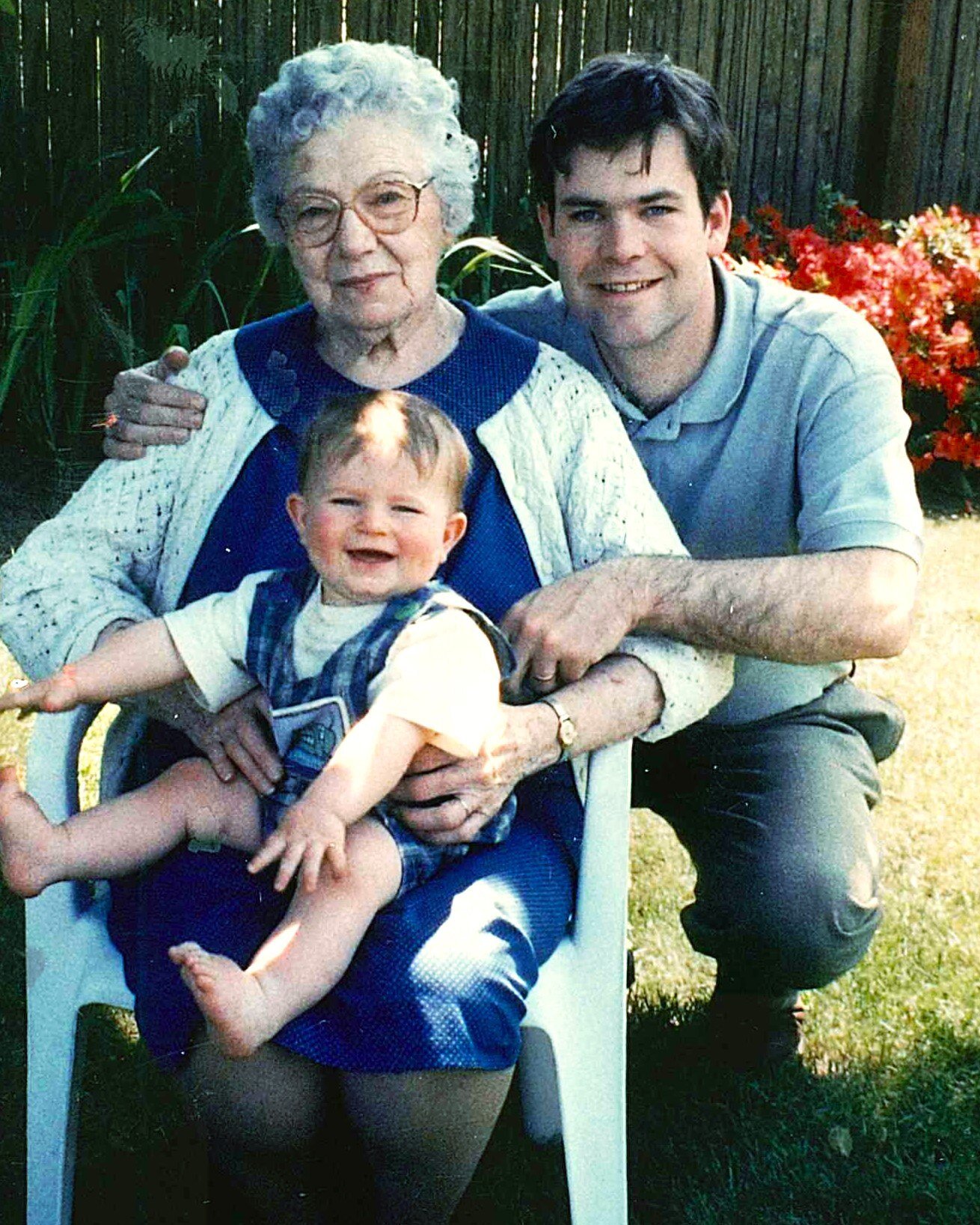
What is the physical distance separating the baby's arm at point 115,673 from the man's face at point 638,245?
0.98 m

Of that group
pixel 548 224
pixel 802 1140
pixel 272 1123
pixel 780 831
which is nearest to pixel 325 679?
pixel 272 1123

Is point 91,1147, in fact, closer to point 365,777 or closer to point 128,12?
point 365,777

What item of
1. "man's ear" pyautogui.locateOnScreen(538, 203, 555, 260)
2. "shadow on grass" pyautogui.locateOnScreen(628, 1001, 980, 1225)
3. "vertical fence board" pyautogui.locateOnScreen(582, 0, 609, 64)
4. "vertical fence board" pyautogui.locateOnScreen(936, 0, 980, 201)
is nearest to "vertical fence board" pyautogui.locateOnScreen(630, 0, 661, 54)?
"vertical fence board" pyautogui.locateOnScreen(582, 0, 609, 64)

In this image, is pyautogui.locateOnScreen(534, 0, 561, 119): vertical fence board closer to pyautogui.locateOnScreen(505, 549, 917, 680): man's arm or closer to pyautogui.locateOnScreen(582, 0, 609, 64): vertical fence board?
pyautogui.locateOnScreen(582, 0, 609, 64): vertical fence board

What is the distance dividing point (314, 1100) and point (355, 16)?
5648mm

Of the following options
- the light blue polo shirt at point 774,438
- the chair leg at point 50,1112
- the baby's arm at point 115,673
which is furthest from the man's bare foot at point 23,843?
the light blue polo shirt at point 774,438

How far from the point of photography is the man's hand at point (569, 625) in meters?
2.29

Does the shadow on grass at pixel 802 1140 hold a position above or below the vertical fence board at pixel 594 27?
below

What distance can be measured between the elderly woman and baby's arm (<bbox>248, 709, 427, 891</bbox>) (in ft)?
0.48

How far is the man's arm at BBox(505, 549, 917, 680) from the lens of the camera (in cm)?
230

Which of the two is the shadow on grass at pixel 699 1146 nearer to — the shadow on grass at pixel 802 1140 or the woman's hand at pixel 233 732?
the shadow on grass at pixel 802 1140

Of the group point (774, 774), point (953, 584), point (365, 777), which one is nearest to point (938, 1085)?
point (774, 774)

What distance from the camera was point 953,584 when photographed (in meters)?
5.27

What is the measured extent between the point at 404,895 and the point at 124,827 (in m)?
0.40
